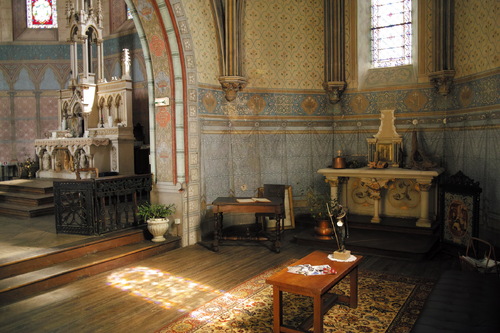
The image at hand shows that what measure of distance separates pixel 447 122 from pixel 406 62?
1650 mm

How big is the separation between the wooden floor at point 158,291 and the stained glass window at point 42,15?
10.7m

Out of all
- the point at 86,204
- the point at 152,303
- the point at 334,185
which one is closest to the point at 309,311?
the point at 152,303

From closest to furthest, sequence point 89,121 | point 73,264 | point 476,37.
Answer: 1. point 73,264
2. point 476,37
3. point 89,121

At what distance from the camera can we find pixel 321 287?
12.7ft

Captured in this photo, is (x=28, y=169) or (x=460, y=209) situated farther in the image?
(x=28, y=169)

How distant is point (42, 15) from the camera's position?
14156 millimetres

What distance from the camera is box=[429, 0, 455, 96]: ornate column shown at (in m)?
8.05

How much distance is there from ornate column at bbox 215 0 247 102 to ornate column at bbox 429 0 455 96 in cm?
389

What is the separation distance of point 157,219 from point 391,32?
6.49m

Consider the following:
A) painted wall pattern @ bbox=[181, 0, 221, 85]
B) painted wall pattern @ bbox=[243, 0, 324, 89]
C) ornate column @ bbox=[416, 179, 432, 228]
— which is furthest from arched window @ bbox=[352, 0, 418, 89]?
painted wall pattern @ bbox=[181, 0, 221, 85]

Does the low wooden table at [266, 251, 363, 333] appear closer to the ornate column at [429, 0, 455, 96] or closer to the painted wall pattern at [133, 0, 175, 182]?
the painted wall pattern at [133, 0, 175, 182]

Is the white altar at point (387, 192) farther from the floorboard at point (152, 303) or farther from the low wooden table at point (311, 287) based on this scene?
the low wooden table at point (311, 287)

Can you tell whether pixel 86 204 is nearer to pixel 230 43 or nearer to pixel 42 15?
pixel 230 43

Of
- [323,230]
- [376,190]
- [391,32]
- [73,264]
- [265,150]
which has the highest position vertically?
[391,32]
